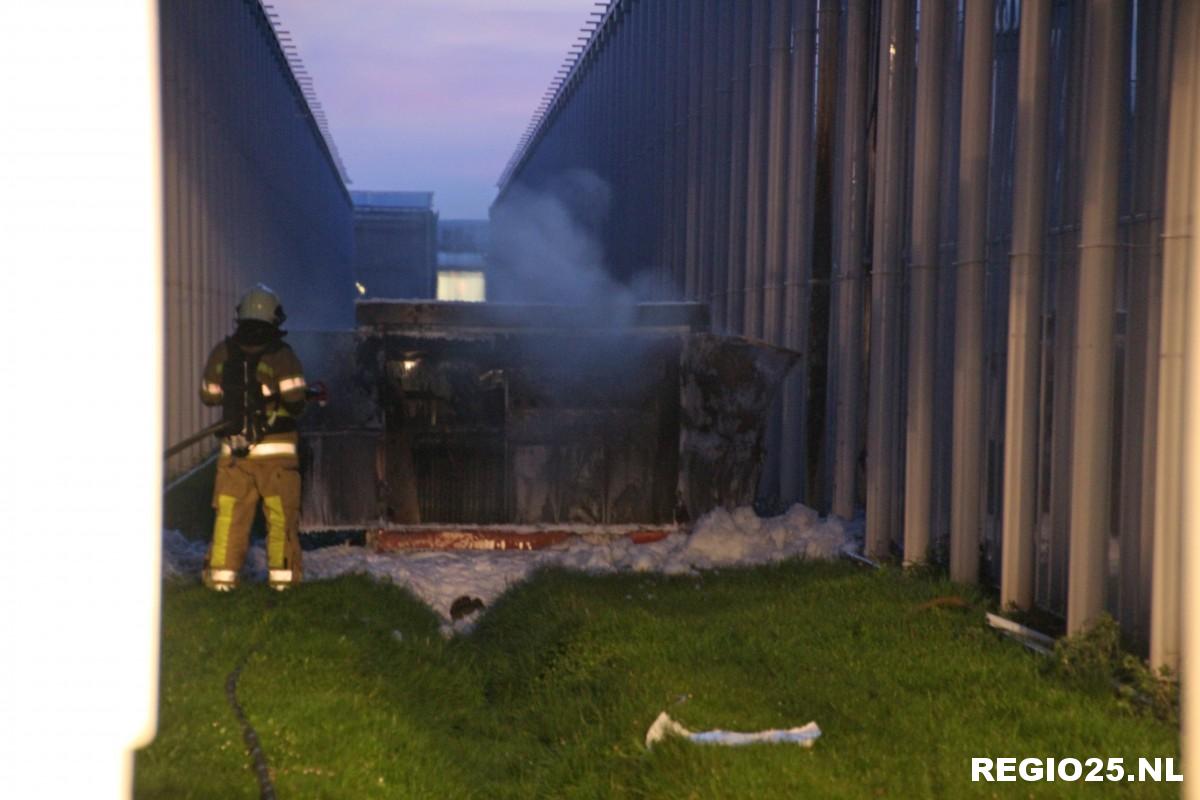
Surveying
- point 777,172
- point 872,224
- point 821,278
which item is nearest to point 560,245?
point 777,172

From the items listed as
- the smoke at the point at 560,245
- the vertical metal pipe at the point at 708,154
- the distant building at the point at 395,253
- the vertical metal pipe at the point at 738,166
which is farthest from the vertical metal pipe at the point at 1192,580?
the distant building at the point at 395,253

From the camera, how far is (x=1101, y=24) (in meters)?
8.23

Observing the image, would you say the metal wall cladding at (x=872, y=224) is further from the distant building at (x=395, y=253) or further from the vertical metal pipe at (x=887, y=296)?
the distant building at (x=395, y=253)

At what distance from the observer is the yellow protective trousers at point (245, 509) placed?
34.2 feet

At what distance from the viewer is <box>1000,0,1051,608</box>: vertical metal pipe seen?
916cm

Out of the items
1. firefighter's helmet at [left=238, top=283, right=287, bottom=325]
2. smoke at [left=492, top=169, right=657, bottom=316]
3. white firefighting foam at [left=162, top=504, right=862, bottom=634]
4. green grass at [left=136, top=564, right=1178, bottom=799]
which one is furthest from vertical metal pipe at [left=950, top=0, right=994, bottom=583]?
smoke at [left=492, top=169, right=657, bottom=316]

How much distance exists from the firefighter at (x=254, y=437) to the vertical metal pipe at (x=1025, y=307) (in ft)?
15.4

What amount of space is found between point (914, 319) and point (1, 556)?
10.1 m

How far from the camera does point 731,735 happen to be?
644cm

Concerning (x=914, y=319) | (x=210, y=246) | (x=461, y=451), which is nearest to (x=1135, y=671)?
(x=914, y=319)

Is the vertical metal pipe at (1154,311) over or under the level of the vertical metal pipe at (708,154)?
under

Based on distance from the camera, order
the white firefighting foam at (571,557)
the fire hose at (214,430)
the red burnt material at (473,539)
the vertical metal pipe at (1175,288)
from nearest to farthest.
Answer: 1. the vertical metal pipe at (1175,288)
2. the fire hose at (214,430)
3. the white firefighting foam at (571,557)
4. the red burnt material at (473,539)

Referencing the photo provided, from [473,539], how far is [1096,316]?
6621 mm

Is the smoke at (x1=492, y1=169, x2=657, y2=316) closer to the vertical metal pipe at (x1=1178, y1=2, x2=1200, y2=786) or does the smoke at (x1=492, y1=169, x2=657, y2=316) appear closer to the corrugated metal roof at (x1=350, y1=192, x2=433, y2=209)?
the corrugated metal roof at (x1=350, y1=192, x2=433, y2=209)
